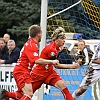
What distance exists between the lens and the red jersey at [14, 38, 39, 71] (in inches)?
443

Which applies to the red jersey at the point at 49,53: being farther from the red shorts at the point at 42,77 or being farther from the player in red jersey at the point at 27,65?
the player in red jersey at the point at 27,65

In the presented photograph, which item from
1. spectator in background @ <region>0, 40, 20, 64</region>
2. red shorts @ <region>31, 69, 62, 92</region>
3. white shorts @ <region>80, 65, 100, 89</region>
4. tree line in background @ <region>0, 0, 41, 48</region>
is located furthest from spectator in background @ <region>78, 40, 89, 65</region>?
tree line in background @ <region>0, 0, 41, 48</region>

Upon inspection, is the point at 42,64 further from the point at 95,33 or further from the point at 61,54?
the point at 95,33

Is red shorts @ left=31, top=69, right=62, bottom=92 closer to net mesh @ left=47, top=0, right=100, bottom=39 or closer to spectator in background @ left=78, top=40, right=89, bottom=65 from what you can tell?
spectator in background @ left=78, top=40, right=89, bottom=65

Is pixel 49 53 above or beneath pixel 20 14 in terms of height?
beneath

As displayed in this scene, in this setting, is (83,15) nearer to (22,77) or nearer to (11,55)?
(11,55)

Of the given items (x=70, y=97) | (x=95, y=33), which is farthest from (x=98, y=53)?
(x=95, y=33)

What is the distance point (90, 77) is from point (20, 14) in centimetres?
1210

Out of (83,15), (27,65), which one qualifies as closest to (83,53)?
(83,15)

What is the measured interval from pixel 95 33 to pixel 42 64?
3818mm

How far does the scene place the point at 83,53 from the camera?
1352cm

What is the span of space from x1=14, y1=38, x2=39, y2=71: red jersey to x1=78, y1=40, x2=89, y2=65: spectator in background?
6.54 feet

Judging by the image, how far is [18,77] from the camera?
11.8 metres

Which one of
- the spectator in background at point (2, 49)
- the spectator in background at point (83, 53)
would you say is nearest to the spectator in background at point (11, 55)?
the spectator in background at point (2, 49)
